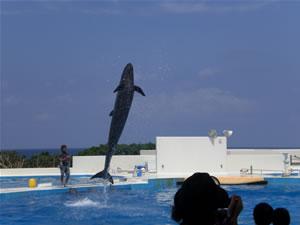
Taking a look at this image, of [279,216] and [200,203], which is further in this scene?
[279,216]

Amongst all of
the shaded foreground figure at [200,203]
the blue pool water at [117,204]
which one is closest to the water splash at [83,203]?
the blue pool water at [117,204]

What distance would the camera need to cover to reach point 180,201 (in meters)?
2.13

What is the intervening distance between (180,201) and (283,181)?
56.0ft

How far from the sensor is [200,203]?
209cm

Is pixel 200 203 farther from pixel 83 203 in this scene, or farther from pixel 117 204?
pixel 83 203

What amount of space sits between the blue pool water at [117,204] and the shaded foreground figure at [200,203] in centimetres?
830

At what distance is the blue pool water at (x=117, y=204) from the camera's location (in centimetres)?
1129

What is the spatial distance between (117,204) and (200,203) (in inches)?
459

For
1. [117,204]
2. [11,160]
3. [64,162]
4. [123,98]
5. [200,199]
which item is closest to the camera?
[200,199]

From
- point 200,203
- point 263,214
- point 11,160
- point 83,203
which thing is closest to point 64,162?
point 83,203

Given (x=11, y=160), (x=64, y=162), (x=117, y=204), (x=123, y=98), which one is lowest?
(x=117, y=204)

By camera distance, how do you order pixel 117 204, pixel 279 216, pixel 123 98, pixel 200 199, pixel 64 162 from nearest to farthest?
pixel 200 199 < pixel 279 216 < pixel 123 98 < pixel 117 204 < pixel 64 162

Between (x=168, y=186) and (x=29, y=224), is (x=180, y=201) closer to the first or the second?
(x=29, y=224)

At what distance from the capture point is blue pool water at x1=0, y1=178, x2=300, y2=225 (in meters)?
11.3
